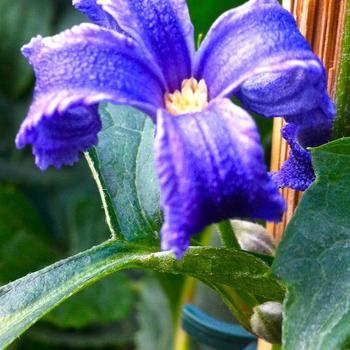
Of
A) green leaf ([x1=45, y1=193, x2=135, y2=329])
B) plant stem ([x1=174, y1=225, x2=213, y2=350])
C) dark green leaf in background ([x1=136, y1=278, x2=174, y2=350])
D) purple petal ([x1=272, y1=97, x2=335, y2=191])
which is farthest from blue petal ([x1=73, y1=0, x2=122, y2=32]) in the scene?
green leaf ([x1=45, y1=193, x2=135, y2=329])

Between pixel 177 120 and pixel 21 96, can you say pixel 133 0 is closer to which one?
pixel 177 120

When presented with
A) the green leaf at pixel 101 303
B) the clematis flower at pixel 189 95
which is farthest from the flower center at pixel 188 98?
the green leaf at pixel 101 303

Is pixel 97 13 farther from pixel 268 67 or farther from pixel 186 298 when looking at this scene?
pixel 186 298

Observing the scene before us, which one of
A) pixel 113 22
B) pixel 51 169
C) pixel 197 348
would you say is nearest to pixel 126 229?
pixel 113 22

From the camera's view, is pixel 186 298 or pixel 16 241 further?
pixel 16 241

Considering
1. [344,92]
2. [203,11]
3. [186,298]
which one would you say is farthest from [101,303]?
[344,92]

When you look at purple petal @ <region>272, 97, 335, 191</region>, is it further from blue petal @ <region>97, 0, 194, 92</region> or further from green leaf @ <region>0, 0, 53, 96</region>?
green leaf @ <region>0, 0, 53, 96</region>
